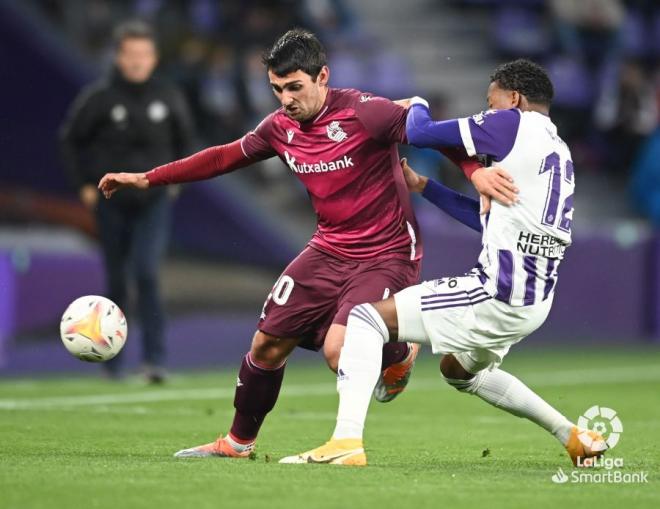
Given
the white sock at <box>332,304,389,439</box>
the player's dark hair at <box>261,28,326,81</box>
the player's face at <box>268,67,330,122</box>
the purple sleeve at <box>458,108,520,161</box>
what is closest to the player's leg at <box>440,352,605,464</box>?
the white sock at <box>332,304,389,439</box>

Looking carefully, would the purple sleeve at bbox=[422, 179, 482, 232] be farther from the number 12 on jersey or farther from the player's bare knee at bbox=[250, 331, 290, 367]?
the player's bare knee at bbox=[250, 331, 290, 367]

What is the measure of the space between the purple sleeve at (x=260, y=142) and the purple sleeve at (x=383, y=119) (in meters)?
0.47

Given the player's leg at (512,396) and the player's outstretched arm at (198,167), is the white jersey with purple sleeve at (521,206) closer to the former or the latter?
the player's leg at (512,396)

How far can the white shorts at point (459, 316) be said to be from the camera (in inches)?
243

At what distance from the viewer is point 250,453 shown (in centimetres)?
673

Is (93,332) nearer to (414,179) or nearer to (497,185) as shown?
(414,179)

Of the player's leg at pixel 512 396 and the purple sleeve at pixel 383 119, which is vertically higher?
the purple sleeve at pixel 383 119

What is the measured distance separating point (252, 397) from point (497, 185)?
1.60 m

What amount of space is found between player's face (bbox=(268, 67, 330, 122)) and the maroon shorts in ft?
2.32

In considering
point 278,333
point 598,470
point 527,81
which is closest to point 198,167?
point 278,333

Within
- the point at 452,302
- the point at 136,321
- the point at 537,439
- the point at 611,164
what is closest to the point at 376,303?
the point at 452,302

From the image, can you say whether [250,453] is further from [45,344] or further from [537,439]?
[45,344]

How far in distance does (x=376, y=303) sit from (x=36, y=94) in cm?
881

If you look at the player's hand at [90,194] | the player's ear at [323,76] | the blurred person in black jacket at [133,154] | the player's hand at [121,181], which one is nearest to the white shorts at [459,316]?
the player's ear at [323,76]
